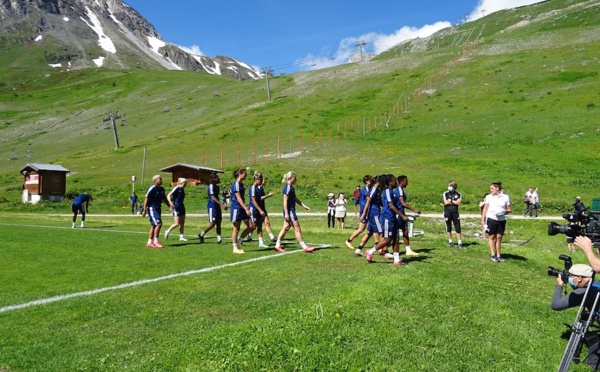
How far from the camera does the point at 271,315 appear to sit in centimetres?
677

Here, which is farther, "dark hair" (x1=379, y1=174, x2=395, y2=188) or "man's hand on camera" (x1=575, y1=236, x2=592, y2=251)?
"dark hair" (x1=379, y1=174, x2=395, y2=188)

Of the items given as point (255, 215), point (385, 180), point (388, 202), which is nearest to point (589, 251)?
point (388, 202)

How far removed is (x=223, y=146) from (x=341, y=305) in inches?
2481

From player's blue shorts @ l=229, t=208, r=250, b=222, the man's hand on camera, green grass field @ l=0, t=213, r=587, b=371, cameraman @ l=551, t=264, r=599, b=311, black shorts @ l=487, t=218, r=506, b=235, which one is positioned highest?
player's blue shorts @ l=229, t=208, r=250, b=222

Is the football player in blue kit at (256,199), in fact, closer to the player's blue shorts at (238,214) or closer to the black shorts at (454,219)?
the player's blue shorts at (238,214)

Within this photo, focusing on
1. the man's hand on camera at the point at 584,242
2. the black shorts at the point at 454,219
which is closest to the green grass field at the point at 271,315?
the man's hand on camera at the point at 584,242

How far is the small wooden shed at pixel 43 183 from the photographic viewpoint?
47781 millimetres

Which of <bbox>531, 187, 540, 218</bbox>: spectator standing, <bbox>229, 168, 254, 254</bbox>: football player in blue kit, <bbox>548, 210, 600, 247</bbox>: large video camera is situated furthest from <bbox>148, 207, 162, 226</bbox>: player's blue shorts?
<bbox>531, 187, 540, 218</bbox>: spectator standing

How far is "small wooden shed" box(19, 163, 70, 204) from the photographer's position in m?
47.8

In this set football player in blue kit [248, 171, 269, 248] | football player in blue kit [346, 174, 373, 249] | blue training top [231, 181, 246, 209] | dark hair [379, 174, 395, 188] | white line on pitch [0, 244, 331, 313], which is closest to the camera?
white line on pitch [0, 244, 331, 313]

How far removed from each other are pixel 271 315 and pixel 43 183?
4889 cm

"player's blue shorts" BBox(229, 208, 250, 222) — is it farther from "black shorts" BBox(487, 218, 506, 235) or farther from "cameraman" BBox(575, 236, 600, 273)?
"cameraman" BBox(575, 236, 600, 273)

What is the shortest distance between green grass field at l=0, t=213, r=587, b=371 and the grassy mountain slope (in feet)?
79.7

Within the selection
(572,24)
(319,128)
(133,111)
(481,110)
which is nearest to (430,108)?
(481,110)
